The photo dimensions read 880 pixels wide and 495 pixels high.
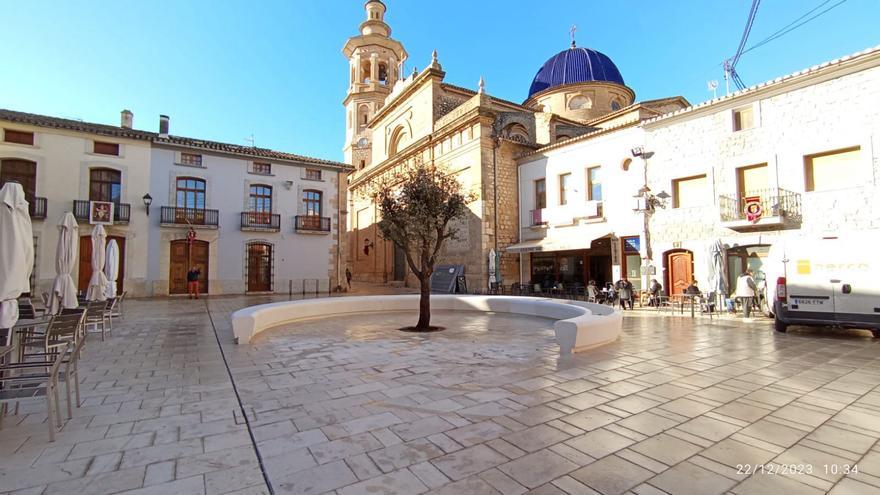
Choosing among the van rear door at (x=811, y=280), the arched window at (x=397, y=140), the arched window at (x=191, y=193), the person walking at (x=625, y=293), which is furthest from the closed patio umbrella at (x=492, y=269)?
the arched window at (x=191, y=193)

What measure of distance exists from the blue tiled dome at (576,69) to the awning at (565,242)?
15.0m

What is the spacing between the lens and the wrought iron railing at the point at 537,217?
19.6 metres

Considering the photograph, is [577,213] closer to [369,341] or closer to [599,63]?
[369,341]

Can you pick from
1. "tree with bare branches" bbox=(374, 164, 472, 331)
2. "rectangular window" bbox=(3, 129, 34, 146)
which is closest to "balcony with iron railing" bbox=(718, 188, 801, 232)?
→ "tree with bare branches" bbox=(374, 164, 472, 331)

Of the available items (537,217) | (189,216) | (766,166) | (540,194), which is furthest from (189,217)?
(766,166)

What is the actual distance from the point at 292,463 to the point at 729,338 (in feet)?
27.5

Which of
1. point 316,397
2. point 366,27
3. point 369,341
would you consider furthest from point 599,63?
point 316,397

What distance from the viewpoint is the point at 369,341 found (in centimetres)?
745

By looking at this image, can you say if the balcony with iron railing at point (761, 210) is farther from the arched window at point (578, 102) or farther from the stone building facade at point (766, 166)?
the arched window at point (578, 102)

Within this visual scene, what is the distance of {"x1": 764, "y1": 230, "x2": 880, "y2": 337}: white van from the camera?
24.4 feet

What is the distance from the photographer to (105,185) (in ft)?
60.6

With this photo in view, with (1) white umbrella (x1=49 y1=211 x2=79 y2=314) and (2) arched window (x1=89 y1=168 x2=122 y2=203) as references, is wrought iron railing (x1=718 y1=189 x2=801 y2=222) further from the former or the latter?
(2) arched window (x1=89 y1=168 x2=122 y2=203)

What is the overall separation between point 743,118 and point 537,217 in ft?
28.5

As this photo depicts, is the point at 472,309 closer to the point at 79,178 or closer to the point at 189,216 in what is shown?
the point at 189,216
